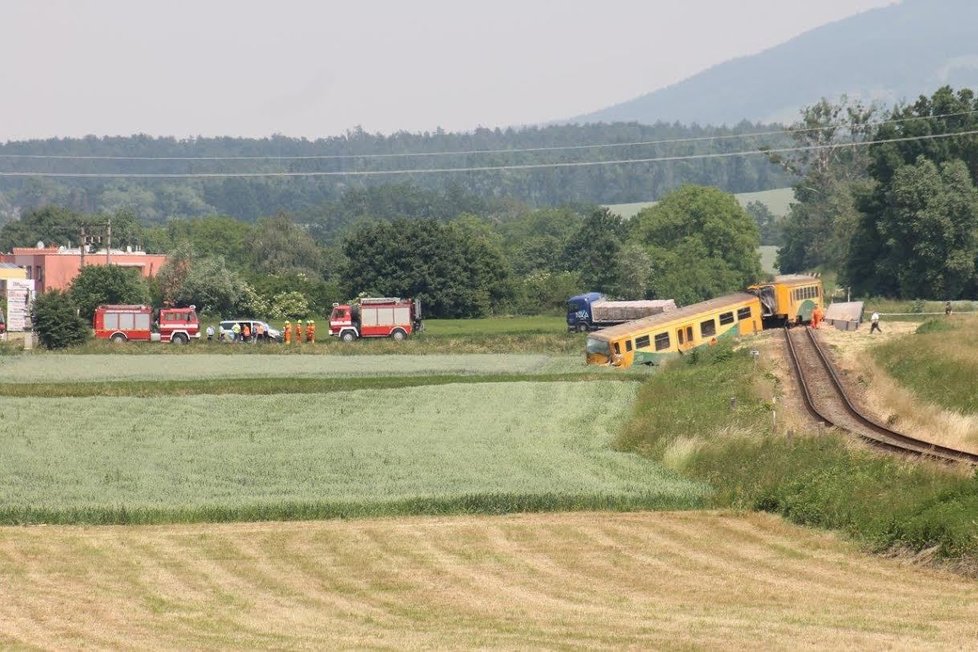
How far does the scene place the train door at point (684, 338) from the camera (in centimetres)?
7006

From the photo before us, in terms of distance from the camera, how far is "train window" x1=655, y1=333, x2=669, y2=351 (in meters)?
69.6

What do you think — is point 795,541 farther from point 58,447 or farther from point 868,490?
point 58,447

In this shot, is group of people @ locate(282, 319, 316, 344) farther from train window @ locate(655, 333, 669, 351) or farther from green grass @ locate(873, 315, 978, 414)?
green grass @ locate(873, 315, 978, 414)

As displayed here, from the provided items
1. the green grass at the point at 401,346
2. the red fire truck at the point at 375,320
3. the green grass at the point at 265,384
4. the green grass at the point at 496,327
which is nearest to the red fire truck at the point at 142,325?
the green grass at the point at 401,346

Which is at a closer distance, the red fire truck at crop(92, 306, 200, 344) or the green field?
the green field

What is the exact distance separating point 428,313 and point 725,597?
95040 mm

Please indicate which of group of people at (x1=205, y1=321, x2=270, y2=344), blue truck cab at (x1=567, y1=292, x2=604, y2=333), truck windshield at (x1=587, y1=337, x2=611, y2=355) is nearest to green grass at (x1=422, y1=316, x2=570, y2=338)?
blue truck cab at (x1=567, y1=292, x2=604, y2=333)

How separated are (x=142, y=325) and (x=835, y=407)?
5589 cm

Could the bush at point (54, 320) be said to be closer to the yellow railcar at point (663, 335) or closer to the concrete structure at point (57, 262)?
the yellow railcar at point (663, 335)

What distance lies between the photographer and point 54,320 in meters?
83.8

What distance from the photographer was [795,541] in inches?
1119

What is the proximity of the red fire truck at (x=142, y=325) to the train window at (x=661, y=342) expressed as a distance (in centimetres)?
3256

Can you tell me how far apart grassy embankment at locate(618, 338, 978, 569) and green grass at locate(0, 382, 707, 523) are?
1.04 metres

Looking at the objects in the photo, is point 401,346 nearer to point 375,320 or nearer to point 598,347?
point 375,320
